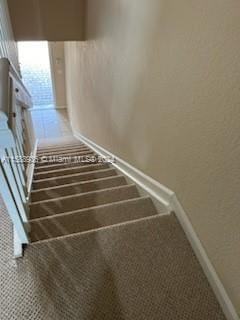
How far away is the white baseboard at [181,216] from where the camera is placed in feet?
3.25

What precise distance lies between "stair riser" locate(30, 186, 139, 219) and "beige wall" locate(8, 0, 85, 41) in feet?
9.17

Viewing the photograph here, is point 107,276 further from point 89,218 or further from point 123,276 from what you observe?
point 89,218

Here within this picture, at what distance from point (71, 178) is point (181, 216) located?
1.23 m

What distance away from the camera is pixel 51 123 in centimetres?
654

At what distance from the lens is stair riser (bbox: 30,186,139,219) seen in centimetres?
157

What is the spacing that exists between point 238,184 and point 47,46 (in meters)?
6.39

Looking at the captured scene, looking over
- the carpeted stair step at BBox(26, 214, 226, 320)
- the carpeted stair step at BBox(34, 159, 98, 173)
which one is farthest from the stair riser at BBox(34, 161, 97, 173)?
the carpeted stair step at BBox(26, 214, 226, 320)

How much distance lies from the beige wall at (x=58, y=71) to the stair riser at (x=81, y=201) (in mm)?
5453

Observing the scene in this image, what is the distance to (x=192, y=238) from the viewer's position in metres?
1.19

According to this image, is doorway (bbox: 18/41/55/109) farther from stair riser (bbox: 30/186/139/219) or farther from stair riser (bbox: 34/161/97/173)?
stair riser (bbox: 30/186/139/219)

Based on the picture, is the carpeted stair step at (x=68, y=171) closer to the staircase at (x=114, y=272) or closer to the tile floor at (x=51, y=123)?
the staircase at (x=114, y=272)

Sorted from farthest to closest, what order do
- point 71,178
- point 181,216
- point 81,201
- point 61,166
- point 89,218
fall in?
point 61,166 → point 71,178 → point 81,201 → point 89,218 → point 181,216

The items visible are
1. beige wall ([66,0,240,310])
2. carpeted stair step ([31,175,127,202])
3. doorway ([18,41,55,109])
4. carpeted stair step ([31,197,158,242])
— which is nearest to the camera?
beige wall ([66,0,240,310])

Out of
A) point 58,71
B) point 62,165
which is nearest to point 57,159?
point 62,165
